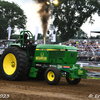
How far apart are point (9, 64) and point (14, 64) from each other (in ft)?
1.13

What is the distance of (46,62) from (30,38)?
4.96 ft

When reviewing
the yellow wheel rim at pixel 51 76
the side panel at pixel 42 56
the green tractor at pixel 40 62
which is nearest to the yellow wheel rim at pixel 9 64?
the green tractor at pixel 40 62

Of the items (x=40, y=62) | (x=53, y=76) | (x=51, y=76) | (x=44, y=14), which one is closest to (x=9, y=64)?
(x=40, y=62)

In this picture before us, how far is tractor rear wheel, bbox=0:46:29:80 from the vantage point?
9.05m

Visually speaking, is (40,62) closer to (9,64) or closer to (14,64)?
(14,64)

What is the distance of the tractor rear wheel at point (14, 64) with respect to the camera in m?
9.05

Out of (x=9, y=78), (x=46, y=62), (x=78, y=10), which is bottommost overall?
(x=9, y=78)

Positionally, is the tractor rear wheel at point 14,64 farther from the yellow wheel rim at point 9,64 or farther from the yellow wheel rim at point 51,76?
the yellow wheel rim at point 51,76

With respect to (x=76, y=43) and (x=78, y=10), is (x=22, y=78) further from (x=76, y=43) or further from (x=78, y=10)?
(x=78, y=10)

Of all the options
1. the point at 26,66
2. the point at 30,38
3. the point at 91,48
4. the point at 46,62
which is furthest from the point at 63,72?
the point at 91,48

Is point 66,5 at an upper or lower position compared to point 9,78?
upper

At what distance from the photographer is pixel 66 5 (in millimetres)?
40406

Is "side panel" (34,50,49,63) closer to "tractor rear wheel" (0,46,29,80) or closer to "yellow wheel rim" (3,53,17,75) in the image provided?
"tractor rear wheel" (0,46,29,80)

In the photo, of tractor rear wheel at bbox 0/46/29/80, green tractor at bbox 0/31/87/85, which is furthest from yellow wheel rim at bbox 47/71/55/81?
tractor rear wheel at bbox 0/46/29/80
